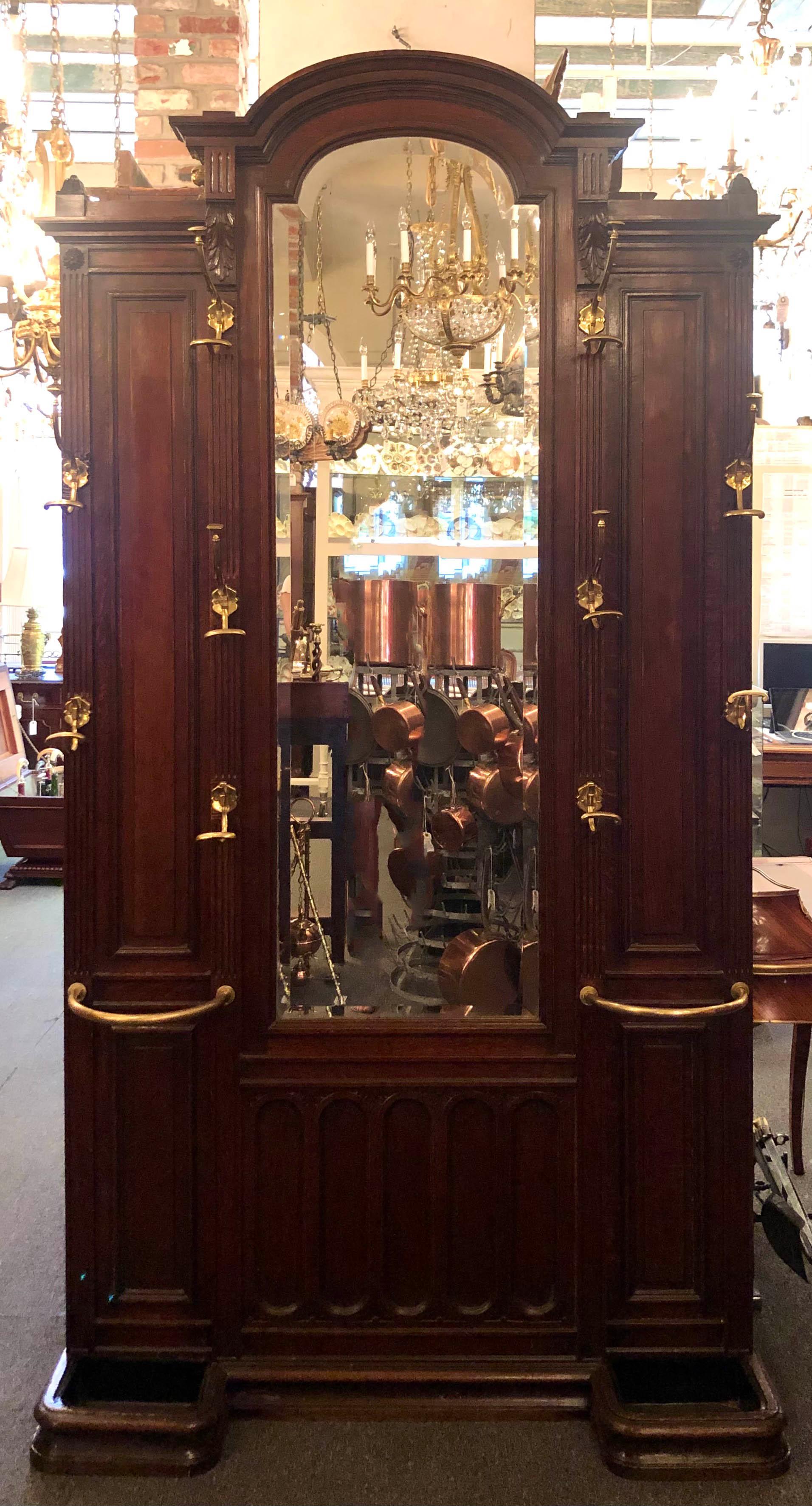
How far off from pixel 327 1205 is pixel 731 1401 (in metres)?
0.82

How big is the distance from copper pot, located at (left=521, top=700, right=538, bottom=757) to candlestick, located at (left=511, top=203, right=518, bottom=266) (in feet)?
2.73

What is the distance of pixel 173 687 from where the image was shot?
184cm

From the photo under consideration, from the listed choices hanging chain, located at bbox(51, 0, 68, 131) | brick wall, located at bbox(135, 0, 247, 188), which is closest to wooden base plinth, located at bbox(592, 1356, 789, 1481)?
hanging chain, located at bbox(51, 0, 68, 131)

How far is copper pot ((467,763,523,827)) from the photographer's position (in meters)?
2.00

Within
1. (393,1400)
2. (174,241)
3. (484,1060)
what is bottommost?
(393,1400)

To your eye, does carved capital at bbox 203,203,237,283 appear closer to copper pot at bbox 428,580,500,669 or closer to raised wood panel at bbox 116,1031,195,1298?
copper pot at bbox 428,580,500,669

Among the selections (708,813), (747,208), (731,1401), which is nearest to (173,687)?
(708,813)


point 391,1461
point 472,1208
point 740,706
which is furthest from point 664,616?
point 391,1461

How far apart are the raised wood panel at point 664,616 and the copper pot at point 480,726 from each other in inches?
11.1

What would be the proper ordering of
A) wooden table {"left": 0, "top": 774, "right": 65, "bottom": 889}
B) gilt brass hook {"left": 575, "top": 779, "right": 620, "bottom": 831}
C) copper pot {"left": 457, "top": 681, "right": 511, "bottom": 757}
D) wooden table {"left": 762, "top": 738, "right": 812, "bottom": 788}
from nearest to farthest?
gilt brass hook {"left": 575, "top": 779, "right": 620, "bottom": 831}
copper pot {"left": 457, "top": 681, "right": 511, "bottom": 757}
wooden table {"left": 762, "top": 738, "right": 812, "bottom": 788}
wooden table {"left": 0, "top": 774, "right": 65, "bottom": 889}

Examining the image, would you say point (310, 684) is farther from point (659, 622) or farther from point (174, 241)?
point (174, 241)

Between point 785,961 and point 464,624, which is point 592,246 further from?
point 785,961

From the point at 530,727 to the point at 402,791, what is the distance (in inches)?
13.1

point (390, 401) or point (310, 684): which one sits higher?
point (390, 401)
